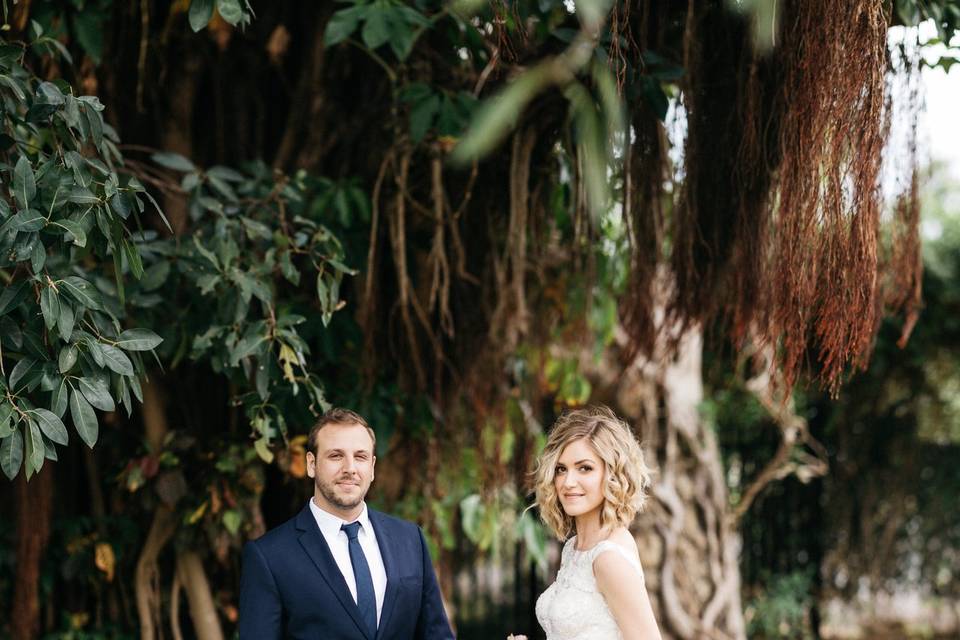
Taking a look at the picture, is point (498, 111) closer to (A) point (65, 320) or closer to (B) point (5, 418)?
(A) point (65, 320)

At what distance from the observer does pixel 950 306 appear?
6.32 m

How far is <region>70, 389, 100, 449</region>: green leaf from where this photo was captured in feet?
7.43

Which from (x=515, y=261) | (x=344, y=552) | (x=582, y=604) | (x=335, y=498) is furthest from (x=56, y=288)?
(x=515, y=261)

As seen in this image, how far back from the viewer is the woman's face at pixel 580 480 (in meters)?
2.33

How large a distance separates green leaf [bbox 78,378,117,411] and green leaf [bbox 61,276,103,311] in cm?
17

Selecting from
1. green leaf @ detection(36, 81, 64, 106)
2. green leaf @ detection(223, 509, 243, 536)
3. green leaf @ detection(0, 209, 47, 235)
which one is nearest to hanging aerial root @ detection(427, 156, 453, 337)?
green leaf @ detection(223, 509, 243, 536)

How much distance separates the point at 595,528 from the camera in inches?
93.3

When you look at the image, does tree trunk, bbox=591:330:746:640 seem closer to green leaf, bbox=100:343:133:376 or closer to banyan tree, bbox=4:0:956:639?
banyan tree, bbox=4:0:956:639

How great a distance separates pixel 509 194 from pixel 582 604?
1.84 m

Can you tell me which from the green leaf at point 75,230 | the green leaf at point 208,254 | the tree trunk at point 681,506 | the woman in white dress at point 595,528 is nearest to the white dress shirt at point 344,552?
the woman in white dress at point 595,528

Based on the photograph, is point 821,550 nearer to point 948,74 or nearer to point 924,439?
point 924,439

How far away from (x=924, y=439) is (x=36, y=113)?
6.12m

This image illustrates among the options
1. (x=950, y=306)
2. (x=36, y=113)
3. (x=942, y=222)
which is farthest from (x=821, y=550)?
(x=36, y=113)

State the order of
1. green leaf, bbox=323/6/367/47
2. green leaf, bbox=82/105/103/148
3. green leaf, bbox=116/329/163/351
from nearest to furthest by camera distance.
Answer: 1. green leaf, bbox=116/329/163/351
2. green leaf, bbox=82/105/103/148
3. green leaf, bbox=323/6/367/47
